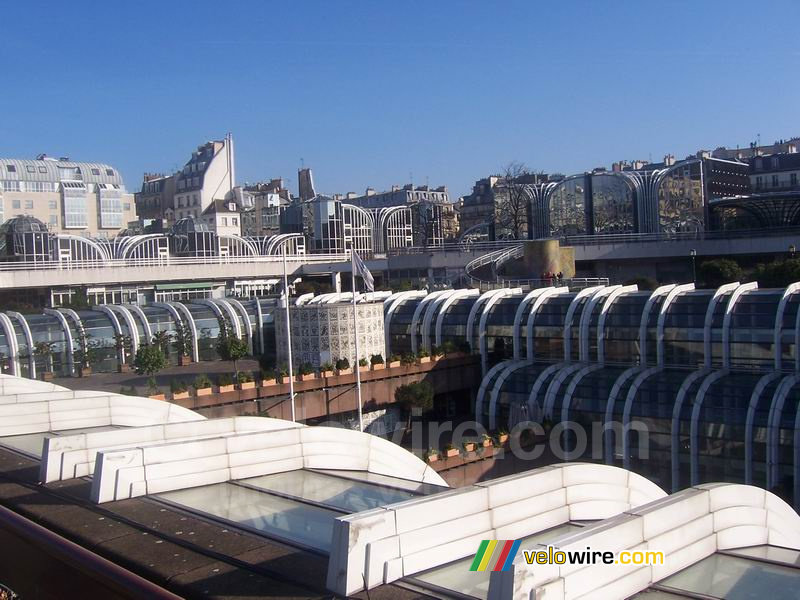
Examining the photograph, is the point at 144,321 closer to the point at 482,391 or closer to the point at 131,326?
the point at 131,326

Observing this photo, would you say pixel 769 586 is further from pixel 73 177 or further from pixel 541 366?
pixel 73 177

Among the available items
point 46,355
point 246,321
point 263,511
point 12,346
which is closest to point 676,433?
point 263,511

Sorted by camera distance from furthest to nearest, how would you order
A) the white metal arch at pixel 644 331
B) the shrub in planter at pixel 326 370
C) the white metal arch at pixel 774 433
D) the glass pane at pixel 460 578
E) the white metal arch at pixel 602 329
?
1. the white metal arch at pixel 602 329
2. the shrub in planter at pixel 326 370
3. the white metal arch at pixel 644 331
4. the white metal arch at pixel 774 433
5. the glass pane at pixel 460 578

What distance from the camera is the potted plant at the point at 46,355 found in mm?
27516

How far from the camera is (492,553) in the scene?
20.2ft

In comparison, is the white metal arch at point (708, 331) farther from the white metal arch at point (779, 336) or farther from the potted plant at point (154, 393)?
the potted plant at point (154, 393)

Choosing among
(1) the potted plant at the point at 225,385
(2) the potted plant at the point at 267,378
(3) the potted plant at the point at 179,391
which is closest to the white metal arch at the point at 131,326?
(2) the potted plant at the point at 267,378

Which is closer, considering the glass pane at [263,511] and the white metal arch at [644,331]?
the glass pane at [263,511]

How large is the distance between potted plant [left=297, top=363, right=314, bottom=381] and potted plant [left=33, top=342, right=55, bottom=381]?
8594mm

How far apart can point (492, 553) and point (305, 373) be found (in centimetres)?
1935

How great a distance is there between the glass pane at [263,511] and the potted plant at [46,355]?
21.1m

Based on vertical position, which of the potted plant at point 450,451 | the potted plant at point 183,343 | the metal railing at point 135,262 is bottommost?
the potted plant at point 450,451

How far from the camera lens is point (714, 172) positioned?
58500 mm

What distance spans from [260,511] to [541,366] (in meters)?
20.4
